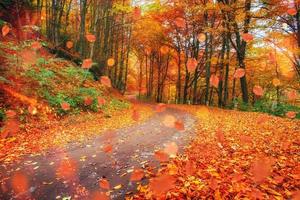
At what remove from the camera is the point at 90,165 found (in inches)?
236

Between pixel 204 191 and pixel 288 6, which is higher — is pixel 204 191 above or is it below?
below

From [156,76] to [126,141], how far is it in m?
31.8

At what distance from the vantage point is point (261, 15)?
15508 mm

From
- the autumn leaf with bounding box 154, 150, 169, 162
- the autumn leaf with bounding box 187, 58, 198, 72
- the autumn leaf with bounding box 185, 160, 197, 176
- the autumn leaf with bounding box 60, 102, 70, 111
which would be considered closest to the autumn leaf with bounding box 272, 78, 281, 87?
the autumn leaf with bounding box 187, 58, 198, 72

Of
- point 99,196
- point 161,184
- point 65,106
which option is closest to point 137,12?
point 65,106

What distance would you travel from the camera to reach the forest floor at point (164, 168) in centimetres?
450

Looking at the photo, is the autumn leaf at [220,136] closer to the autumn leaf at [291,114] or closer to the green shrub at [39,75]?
the green shrub at [39,75]

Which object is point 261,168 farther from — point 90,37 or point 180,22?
point 180,22

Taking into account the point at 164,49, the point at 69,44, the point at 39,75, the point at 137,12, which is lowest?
the point at 39,75

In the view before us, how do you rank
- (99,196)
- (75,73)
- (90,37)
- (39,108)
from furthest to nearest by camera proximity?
(90,37), (75,73), (39,108), (99,196)

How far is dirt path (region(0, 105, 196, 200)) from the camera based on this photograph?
482cm

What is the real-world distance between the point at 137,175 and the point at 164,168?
61 cm

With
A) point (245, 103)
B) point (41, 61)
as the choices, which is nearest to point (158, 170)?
point (41, 61)

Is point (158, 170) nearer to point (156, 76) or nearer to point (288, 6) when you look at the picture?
point (288, 6)
